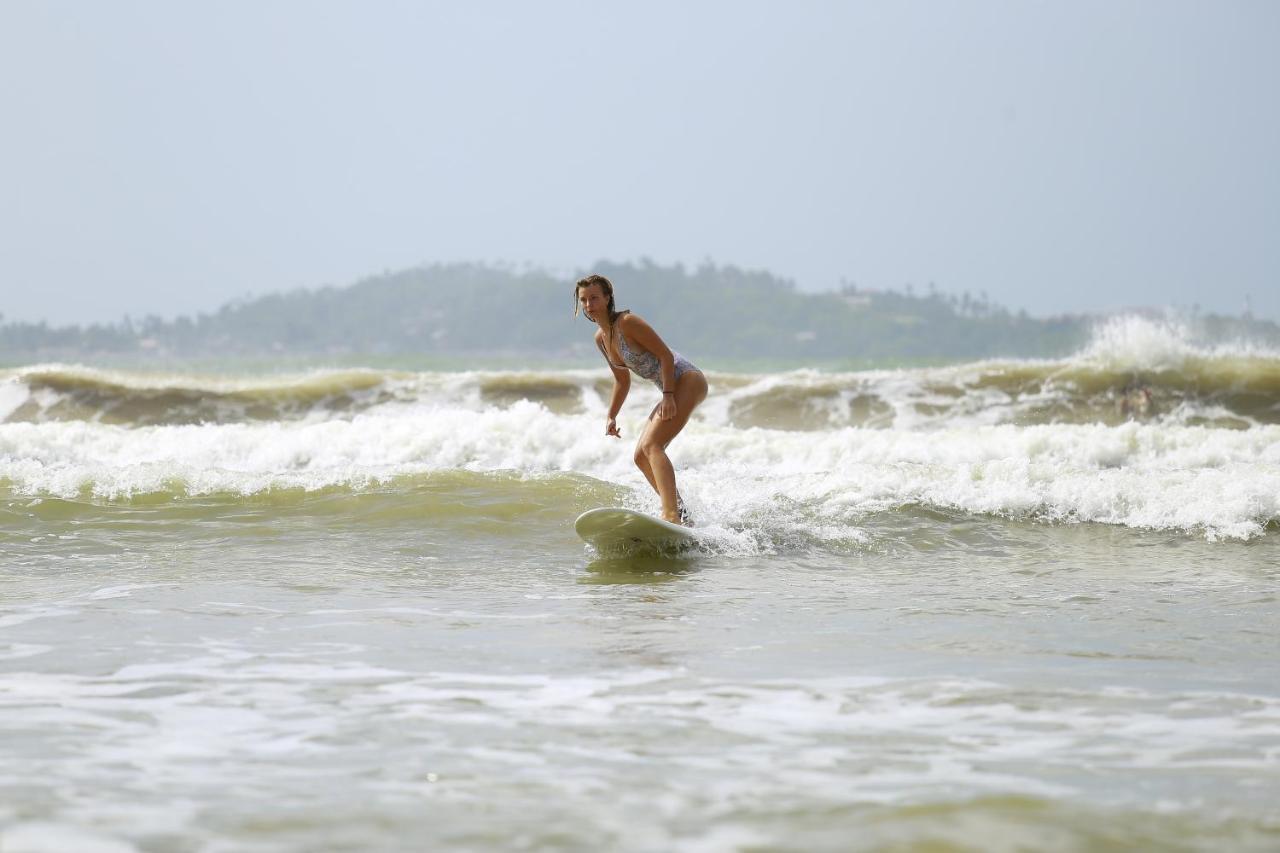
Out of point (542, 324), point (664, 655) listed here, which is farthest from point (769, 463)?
point (542, 324)

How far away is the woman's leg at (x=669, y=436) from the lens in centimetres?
747

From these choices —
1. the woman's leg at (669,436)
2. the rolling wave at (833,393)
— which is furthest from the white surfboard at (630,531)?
the rolling wave at (833,393)

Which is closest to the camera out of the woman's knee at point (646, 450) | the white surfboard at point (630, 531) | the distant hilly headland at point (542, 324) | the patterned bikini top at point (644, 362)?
the white surfboard at point (630, 531)

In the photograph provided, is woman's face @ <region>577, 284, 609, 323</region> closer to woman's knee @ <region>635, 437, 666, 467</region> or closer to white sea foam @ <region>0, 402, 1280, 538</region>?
woman's knee @ <region>635, 437, 666, 467</region>

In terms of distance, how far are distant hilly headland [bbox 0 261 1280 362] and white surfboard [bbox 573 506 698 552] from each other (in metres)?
70.2

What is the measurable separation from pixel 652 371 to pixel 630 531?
1057 millimetres

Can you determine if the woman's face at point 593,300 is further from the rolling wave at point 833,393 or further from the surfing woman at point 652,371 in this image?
the rolling wave at point 833,393

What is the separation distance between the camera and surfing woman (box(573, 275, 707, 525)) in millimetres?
7301

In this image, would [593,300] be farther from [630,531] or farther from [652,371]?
[630,531]

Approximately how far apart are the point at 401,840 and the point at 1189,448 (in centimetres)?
1065

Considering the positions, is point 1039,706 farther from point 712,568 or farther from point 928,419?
point 928,419

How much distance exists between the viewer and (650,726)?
352 cm

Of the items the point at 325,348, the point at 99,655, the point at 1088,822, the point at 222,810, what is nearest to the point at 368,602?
the point at 99,655

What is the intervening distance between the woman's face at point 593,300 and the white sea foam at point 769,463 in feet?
5.24
